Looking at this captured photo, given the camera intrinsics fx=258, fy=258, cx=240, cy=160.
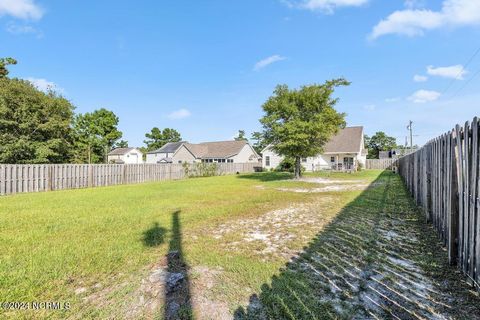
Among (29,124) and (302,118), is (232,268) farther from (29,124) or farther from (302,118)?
(29,124)

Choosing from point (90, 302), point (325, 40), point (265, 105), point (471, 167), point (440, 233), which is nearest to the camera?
point (90, 302)

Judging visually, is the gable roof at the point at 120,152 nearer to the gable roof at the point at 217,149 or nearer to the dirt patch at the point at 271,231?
the gable roof at the point at 217,149

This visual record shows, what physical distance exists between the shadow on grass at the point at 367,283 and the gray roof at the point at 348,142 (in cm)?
2762

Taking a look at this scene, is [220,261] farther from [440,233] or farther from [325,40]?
[325,40]

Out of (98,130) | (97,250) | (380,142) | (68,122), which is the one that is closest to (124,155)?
(98,130)

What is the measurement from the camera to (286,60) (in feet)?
63.4

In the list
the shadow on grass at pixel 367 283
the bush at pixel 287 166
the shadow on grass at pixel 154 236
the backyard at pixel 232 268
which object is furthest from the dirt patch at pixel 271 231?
the bush at pixel 287 166

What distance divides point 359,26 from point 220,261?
552 inches

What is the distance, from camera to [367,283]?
293 cm

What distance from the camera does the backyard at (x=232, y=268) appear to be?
2465mm

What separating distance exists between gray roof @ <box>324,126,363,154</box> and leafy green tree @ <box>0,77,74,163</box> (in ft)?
90.7

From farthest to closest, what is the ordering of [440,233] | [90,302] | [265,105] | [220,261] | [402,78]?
[402,78] → [265,105] → [440,233] → [220,261] → [90,302]

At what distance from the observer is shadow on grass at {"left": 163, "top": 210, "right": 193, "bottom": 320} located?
2.41 m

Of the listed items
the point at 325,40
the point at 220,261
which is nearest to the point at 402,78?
the point at 325,40
